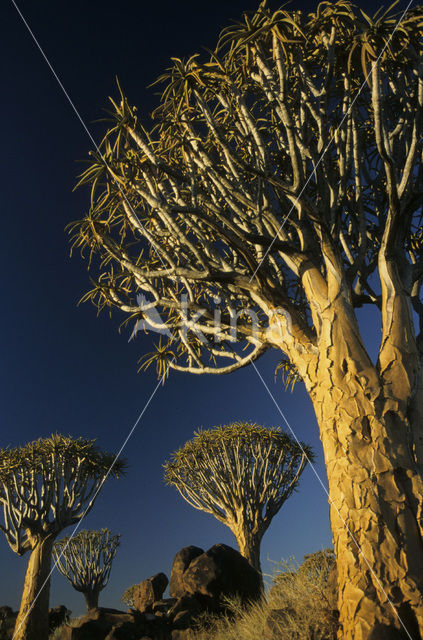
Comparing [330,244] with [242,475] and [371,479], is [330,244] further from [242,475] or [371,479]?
[242,475]

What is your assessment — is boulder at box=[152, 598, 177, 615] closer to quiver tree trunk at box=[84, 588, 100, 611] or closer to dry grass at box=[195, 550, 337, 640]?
dry grass at box=[195, 550, 337, 640]

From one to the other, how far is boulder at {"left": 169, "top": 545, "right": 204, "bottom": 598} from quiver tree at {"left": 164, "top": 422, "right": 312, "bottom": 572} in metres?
1.18

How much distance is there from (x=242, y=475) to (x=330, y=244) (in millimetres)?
8547

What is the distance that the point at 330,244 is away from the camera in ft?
17.3

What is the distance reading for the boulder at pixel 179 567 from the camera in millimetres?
10023

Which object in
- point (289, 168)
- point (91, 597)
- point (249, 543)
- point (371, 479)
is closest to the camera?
point (371, 479)

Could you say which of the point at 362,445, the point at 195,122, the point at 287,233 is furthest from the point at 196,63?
the point at 362,445

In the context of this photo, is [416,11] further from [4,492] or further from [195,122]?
[4,492]

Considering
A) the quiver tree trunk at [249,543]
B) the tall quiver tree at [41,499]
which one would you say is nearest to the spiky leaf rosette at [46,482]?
the tall quiver tree at [41,499]

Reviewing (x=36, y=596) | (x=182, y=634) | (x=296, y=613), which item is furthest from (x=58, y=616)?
(x=296, y=613)

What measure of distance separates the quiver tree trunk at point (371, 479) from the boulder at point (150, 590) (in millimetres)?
10370

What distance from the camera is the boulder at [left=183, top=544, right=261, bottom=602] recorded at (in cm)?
876

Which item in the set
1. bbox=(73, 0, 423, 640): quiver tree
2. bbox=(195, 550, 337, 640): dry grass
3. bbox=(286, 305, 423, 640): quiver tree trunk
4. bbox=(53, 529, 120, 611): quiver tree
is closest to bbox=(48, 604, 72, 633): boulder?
bbox=(53, 529, 120, 611): quiver tree

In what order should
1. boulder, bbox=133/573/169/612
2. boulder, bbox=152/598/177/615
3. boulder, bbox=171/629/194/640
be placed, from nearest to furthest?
boulder, bbox=171/629/194/640 < boulder, bbox=152/598/177/615 < boulder, bbox=133/573/169/612
